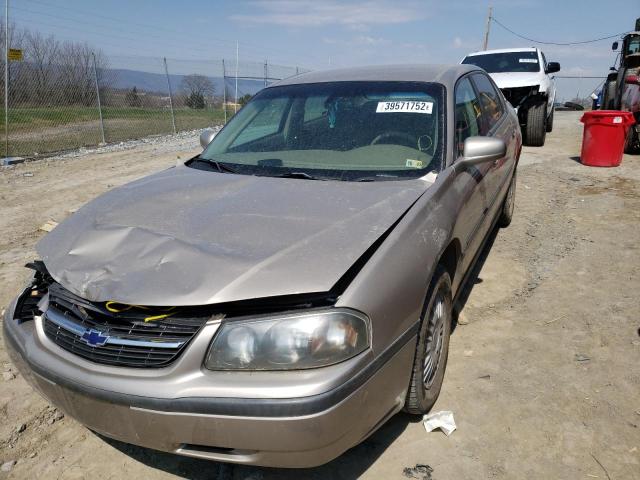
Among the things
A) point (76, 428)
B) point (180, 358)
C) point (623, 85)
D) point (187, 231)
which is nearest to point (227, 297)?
point (180, 358)

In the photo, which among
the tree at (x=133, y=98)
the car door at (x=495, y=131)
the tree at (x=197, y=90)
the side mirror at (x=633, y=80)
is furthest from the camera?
the tree at (x=197, y=90)

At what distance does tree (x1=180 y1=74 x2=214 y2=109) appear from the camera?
57.9 feet

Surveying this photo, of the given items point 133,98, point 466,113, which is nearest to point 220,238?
point 466,113

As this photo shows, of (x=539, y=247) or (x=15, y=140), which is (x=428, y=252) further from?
(x=15, y=140)

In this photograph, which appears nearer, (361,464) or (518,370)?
(361,464)

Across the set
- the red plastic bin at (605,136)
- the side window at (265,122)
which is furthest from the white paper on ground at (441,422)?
the red plastic bin at (605,136)

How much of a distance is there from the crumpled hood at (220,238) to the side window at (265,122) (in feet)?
2.17

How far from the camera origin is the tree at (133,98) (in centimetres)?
1624

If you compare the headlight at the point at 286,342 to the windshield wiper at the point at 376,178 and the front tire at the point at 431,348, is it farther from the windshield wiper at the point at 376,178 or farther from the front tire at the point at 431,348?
the windshield wiper at the point at 376,178

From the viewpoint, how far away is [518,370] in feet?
9.29

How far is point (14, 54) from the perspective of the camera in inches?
432

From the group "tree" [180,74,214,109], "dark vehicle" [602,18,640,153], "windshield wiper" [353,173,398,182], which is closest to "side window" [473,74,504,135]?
"windshield wiper" [353,173,398,182]

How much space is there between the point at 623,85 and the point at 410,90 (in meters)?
8.25

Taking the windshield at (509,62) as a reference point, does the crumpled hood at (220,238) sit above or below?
below
